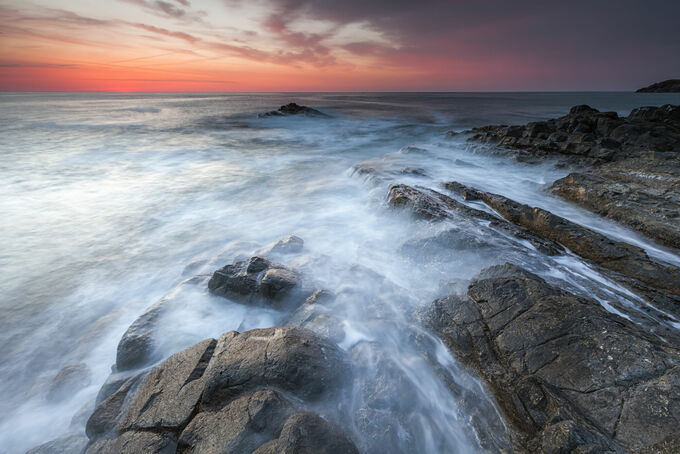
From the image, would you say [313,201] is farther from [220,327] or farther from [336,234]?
[220,327]

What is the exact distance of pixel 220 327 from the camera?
443 cm

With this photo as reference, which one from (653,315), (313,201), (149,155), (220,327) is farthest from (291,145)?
(653,315)

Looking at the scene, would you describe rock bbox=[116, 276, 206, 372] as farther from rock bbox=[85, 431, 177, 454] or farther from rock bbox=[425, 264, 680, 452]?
rock bbox=[425, 264, 680, 452]

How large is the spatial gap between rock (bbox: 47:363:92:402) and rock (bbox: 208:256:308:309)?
1.92 meters

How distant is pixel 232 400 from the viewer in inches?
105

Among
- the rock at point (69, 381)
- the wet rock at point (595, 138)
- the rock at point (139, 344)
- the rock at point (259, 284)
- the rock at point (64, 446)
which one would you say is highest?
the wet rock at point (595, 138)

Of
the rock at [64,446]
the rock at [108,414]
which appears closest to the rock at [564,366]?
the rock at [108,414]

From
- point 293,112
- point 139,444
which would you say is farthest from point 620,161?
point 293,112

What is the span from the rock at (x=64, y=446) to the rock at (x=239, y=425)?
1440mm

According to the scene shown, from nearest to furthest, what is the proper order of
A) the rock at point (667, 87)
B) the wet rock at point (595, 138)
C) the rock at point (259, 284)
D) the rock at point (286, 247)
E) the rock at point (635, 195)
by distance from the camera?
the rock at point (259, 284)
the rock at point (286, 247)
the rock at point (635, 195)
the wet rock at point (595, 138)
the rock at point (667, 87)

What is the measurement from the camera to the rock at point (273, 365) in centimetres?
280

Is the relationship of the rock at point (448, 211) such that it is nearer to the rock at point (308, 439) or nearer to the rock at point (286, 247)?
the rock at point (286, 247)

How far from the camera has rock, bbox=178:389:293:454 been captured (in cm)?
231

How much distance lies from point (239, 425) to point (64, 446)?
2156 millimetres
